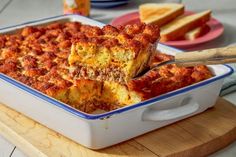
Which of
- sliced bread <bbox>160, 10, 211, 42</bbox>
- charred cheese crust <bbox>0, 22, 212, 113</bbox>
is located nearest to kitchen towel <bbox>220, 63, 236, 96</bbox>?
charred cheese crust <bbox>0, 22, 212, 113</bbox>

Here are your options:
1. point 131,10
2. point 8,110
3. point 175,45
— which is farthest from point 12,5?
point 8,110

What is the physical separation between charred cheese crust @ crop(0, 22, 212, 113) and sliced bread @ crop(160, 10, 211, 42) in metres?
0.40

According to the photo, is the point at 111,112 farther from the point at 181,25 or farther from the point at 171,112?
the point at 181,25

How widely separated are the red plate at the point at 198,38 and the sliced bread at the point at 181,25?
0.03 metres

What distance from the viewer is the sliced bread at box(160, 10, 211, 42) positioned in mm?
1986

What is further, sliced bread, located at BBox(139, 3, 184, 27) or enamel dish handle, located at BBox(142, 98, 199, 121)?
sliced bread, located at BBox(139, 3, 184, 27)

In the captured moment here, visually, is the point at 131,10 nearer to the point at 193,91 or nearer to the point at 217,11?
the point at 217,11

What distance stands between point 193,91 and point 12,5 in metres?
1.41

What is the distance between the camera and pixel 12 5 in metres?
2.53

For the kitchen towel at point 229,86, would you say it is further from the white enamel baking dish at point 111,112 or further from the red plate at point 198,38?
the red plate at point 198,38

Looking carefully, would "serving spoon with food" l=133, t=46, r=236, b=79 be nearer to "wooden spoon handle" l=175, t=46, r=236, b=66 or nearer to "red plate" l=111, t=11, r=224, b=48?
"wooden spoon handle" l=175, t=46, r=236, b=66

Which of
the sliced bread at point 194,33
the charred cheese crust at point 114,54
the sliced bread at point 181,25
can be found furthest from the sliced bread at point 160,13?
the charred cheese crust at point 114,54

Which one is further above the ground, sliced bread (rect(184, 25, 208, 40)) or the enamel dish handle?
sliced bread (rect(184, 25, 208, 40))

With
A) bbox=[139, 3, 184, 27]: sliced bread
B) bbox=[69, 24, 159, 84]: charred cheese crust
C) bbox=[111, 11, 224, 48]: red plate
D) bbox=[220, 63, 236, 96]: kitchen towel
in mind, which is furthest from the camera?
bbox=[139, 3, 184, 27]: sliced bread
